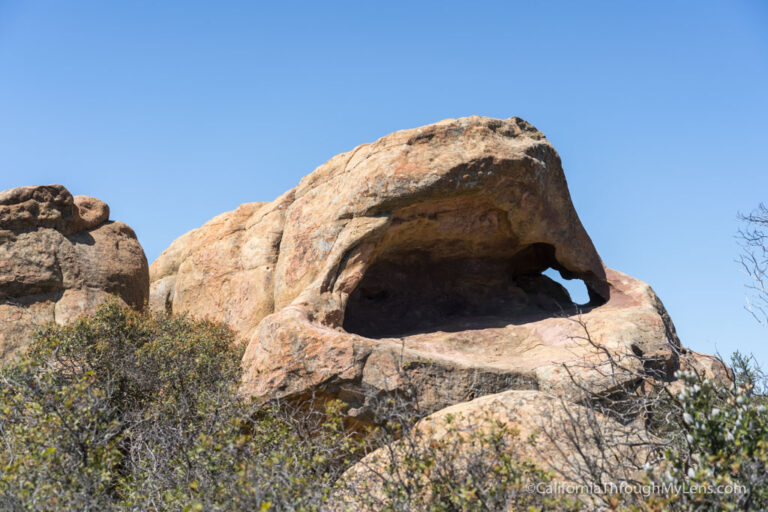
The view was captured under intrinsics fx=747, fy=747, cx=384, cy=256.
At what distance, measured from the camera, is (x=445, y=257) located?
555 inches

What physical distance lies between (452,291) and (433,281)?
1.41 ft

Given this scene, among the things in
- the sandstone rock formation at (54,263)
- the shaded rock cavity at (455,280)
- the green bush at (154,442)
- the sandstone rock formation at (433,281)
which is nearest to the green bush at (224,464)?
the green bush at (154,442)

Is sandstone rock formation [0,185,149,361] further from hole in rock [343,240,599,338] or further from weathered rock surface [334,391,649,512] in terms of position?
weathered rock surface [334,391,649,512]

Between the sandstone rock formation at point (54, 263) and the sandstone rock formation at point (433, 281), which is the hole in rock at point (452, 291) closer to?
the sandstone rock formation at point (433, 281)

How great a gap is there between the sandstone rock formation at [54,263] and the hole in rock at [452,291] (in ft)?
17.7

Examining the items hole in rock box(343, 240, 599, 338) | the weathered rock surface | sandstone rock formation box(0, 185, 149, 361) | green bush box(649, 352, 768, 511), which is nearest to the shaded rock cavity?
hole in rock box(343, 240, 599, 338)

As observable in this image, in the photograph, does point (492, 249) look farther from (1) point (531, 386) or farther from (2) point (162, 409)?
(2) point (162, 409)

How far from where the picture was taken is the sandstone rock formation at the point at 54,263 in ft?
46.6

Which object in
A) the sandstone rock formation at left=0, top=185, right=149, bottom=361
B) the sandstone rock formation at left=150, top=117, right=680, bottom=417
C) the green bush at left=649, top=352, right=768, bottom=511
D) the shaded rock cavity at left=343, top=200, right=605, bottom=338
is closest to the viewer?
the green bush at left=649, top=352, right=768, bottom=511

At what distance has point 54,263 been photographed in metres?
14.9

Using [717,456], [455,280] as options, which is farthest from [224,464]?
[455,280]

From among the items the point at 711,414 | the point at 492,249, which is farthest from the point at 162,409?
the point at 711,414

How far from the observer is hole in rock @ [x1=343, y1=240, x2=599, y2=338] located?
13539 mm

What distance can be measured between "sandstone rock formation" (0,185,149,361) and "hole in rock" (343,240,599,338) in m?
5.40
